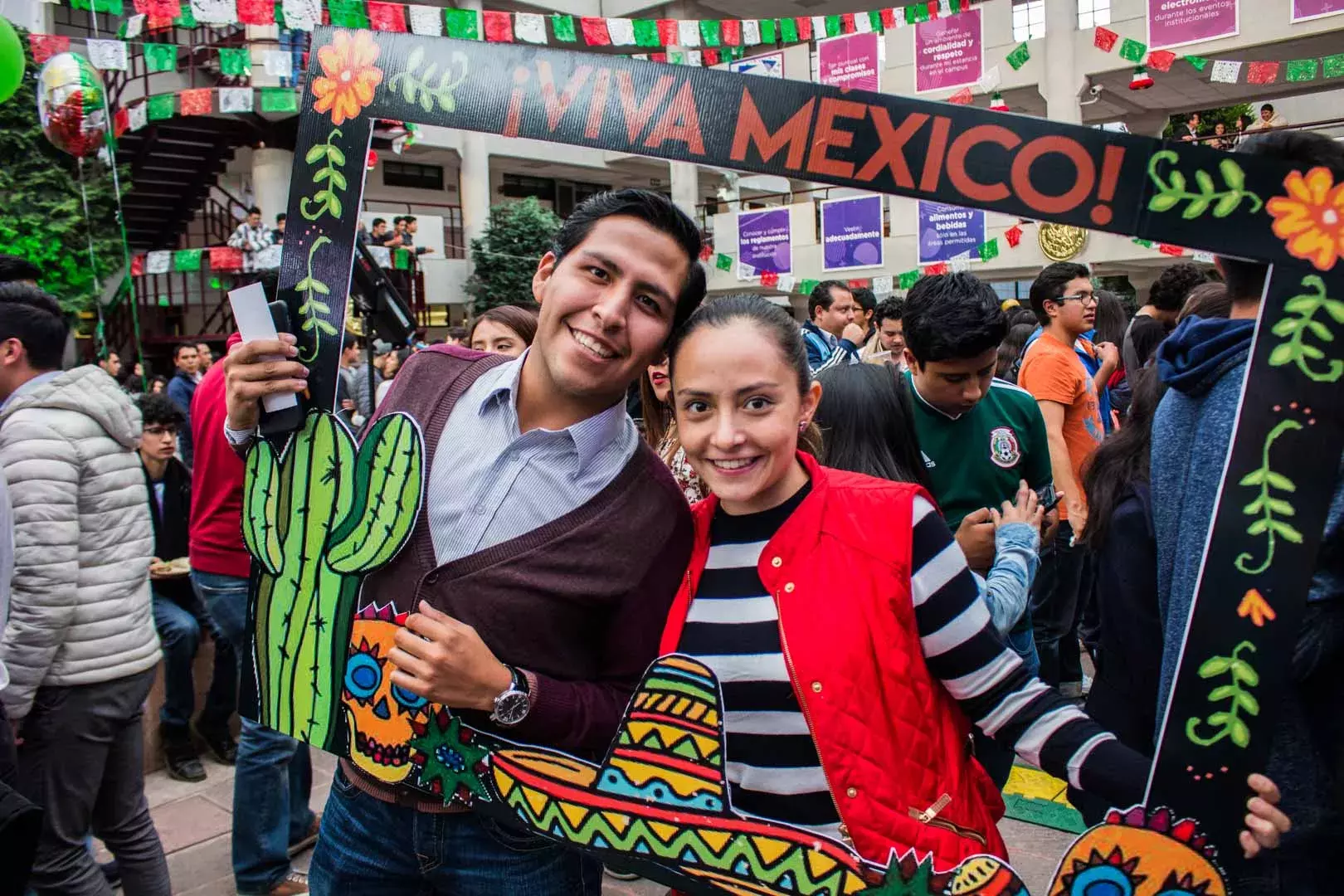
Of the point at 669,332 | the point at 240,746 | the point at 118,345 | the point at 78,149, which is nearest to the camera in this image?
the point at 669,332

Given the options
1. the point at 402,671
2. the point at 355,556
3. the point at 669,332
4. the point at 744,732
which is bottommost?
the point at 744,732

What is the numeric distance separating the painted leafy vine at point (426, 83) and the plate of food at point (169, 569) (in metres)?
2.92

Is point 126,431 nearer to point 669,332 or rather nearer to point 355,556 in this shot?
point 355,556

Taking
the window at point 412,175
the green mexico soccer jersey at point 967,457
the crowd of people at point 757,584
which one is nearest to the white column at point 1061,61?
the window at point 412,175

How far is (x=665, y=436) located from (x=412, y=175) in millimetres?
16558

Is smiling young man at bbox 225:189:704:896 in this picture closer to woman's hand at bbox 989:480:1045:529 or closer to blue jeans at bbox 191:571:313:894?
woman's hand at bbox 989:480:1045:529

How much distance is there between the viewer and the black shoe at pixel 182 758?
388cm

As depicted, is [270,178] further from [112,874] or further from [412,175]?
[112,874]

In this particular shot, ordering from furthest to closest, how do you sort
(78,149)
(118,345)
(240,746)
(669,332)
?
(118,345)
(78,149)
(240,746)
(669,332)

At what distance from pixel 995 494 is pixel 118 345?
13.9m

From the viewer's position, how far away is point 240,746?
2.88 metres

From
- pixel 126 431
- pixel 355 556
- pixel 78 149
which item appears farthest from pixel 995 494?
pixel 78 149

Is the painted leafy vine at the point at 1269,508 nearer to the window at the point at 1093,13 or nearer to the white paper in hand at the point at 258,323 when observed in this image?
the white paper in hand at the point at 258,323

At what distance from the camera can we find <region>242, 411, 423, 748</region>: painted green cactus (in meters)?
1.48
